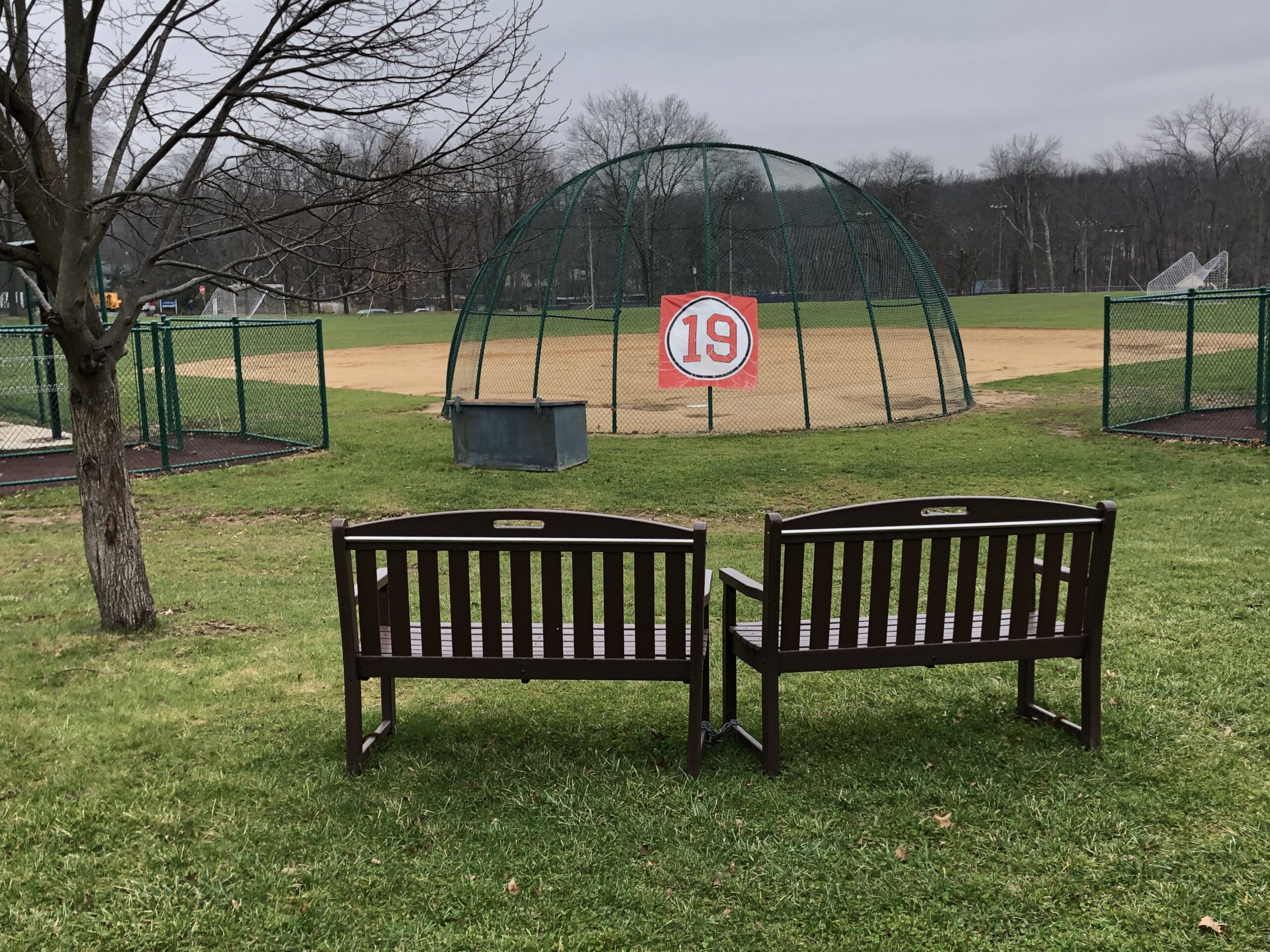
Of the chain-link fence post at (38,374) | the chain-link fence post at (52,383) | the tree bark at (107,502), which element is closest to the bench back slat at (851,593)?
the tree bark at (107,502)

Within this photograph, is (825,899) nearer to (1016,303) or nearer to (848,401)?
(848,401)

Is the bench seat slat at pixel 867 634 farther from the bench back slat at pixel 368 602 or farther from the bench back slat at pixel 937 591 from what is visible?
the bench back slat at pixel 368 602

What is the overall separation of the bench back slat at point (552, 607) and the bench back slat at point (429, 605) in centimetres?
35

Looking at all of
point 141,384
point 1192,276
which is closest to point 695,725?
point 141,384

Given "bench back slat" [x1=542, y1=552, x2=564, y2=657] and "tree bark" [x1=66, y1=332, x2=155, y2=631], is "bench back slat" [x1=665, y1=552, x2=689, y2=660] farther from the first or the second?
"tree bark" [x1=66, y1=332, x2=155, y2=631]

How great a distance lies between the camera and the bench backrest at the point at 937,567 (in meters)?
3.31

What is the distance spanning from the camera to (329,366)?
3023cm

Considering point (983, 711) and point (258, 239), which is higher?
point (258, 239)

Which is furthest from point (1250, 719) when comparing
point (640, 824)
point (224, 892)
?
point (224, 892)

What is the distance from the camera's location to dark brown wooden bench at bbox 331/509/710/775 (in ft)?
10.8

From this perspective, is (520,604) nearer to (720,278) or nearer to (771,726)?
(771,726)

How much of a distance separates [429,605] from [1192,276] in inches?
2765

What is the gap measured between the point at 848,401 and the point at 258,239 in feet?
39.3

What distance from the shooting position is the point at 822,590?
3322mm
